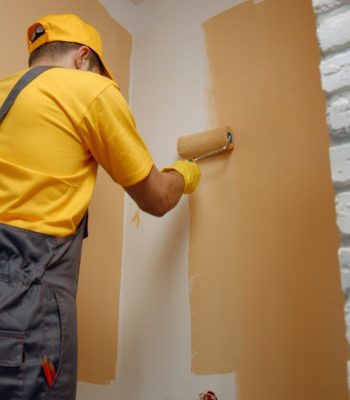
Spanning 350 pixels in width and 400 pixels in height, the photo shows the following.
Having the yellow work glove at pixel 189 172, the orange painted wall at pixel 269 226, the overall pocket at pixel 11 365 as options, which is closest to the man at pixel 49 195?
the overall pocket at pixel 11 365

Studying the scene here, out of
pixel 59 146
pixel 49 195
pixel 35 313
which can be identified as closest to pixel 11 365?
pixel 35 313

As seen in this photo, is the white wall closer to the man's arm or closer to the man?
the man's arm

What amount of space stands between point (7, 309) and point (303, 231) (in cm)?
79

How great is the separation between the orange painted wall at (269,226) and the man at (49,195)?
41 centimetres

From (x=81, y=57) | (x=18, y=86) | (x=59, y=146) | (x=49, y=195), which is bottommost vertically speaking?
(x=49, y=195)

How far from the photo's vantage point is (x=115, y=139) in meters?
1.00

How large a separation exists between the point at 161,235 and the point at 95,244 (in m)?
0.23

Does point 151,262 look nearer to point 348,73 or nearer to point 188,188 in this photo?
point 188,188

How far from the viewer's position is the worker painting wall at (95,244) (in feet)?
4.79

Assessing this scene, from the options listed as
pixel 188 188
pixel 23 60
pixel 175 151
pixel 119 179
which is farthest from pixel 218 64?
pixel 119 179

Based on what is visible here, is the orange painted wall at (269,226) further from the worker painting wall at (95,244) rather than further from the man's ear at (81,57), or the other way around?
the man's ear at (81,57)

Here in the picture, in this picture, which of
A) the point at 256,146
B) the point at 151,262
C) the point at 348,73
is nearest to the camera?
the point at 348,73

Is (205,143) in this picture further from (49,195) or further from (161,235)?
(49,195)

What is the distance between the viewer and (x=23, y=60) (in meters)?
1.47
